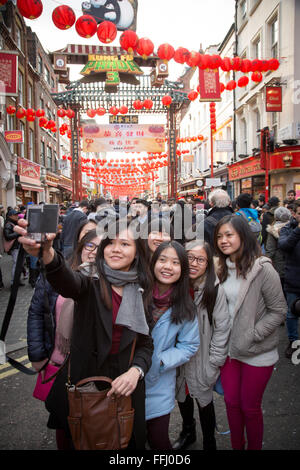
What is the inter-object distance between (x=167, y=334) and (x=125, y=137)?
15.6m

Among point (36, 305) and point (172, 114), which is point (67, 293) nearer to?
point (36, 305)

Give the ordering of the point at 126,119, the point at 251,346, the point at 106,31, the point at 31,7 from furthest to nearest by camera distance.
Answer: the point at 126,119 < the point at 106,31 < the point at 31,7 < the point at 251,346

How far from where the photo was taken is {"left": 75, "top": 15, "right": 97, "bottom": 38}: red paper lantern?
554 cm

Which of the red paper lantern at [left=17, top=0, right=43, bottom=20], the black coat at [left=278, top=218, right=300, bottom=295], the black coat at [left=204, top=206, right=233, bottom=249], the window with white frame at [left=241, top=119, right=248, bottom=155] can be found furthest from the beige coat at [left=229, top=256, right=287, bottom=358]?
the window with white frame at [left=241, top=119, right=248, bottom=155]

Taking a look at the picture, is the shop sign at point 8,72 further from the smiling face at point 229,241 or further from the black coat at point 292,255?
the smiling face at point 229,241

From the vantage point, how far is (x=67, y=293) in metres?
1.49

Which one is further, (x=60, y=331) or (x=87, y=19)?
(x=87, y=19)

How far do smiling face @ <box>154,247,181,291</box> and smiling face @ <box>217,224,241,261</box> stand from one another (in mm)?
535

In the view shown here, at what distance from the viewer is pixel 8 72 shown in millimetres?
8734

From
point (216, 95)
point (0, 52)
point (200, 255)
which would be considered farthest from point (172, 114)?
point (200, 255)

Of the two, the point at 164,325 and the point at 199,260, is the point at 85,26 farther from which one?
the point at 164,325

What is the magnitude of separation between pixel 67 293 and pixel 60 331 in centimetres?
52

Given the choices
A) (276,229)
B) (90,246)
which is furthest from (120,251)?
(276,229)
